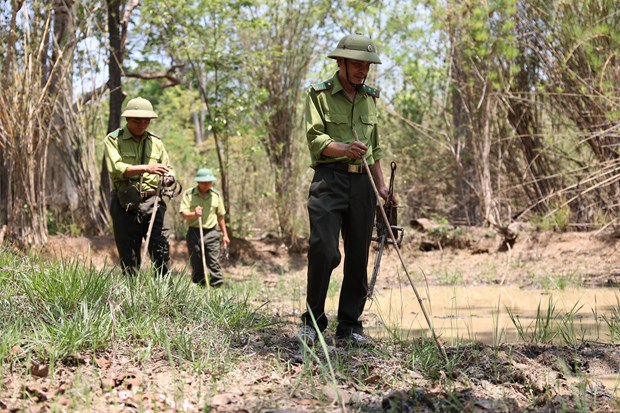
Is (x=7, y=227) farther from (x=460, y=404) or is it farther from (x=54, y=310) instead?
(x=460, y=404)

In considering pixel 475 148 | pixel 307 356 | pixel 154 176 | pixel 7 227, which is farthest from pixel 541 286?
pixel 7 227

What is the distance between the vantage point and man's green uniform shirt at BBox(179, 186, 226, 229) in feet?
30.1

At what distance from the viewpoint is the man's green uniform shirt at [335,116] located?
4707 millimetres

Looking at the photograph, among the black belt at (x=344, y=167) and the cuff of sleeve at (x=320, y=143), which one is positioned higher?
the cuff of sleeve at (x=320, y=143)

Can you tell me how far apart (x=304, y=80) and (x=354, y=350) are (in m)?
8.21

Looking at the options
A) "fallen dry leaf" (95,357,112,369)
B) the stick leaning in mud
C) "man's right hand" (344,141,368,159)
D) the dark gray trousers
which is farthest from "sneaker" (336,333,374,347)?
the dark gray trousers

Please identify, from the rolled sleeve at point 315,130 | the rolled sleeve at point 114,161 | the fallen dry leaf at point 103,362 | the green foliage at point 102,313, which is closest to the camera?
the fallen dry leaf at point 103,362

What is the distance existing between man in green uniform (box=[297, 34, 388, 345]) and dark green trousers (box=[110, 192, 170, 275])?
6.64ft

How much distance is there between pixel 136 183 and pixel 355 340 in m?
2.48

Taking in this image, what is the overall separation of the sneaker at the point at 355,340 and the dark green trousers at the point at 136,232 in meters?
2.06

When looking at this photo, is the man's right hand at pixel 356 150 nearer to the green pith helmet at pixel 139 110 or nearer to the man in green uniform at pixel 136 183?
the man in green uniform at pixel 136 183

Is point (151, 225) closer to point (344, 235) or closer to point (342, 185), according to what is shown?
point (344, 235)

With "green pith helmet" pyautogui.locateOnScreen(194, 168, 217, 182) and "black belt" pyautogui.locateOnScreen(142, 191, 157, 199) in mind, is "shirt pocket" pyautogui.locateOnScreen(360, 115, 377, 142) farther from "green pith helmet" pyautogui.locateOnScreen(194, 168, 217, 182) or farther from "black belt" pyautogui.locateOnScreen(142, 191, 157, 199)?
"green pith helmet" pyautogui.locateOnScreen(194, 168, 217, 182)

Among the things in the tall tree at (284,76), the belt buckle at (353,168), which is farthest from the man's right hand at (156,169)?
the tall tree at (284,76)
